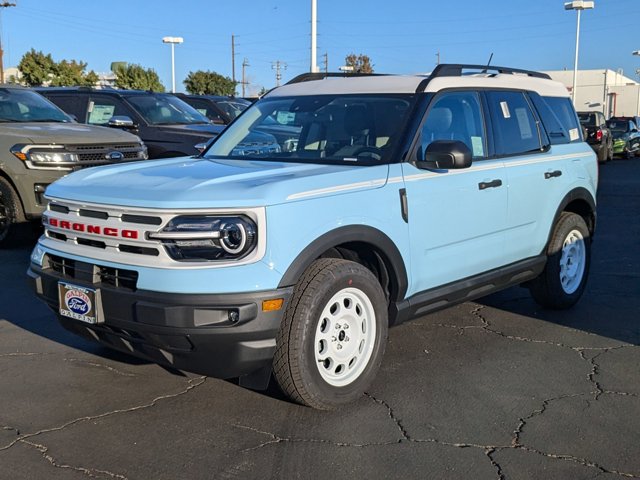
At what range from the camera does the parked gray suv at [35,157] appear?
789 centimetres

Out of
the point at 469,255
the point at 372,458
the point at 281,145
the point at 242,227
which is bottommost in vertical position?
the point at 372,458

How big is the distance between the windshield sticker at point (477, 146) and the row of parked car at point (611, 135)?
767 inches

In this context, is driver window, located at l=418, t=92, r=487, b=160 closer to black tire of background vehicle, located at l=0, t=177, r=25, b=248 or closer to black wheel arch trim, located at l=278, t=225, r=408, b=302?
A: black wheel arch trim, located at l=278, t=225, r=408, b=302

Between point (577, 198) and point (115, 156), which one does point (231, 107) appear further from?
point (577, 198)

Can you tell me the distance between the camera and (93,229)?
12.5 feet

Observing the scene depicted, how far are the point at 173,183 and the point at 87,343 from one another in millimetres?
1908

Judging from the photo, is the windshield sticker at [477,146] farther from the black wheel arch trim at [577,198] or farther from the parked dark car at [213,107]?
the parked dark car at [213,107]

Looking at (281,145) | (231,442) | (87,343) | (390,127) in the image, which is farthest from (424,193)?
(87,343)

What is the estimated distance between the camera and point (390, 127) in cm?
463

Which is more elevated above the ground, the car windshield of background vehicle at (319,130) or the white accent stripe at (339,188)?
the car windshield of background vehicle at (319,130)

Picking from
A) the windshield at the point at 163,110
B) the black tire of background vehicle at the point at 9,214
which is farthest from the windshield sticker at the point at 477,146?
the windshield at the point at 163,110

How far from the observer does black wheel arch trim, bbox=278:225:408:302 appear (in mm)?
3627

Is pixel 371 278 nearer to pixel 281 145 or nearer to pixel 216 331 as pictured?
pixel 216 331

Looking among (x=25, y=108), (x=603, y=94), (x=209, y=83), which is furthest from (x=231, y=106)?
(x=603, y=94)
